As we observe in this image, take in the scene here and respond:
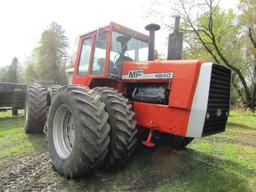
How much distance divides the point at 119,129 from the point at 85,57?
2404mm

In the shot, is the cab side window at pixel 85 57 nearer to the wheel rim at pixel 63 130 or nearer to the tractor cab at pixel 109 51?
the tractor cab at pixel 109 51

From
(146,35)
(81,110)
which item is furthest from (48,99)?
(81,110)

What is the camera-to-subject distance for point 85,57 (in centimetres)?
607

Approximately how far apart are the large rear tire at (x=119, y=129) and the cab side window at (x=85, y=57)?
5.62 ft

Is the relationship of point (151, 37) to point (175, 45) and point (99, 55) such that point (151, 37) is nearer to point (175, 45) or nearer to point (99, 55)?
point (175, 45)

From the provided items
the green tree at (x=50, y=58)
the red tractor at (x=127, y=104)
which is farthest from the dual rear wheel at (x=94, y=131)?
the green tree at (x=50, y=58)

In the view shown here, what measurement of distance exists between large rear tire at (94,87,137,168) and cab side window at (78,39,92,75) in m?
1.71

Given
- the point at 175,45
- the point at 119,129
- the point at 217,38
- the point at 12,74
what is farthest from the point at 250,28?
the point at 12,74

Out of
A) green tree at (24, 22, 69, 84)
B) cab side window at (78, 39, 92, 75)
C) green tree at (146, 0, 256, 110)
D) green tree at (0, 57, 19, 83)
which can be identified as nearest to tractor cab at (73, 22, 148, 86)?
cab side window at (78, 39, 92, 75)

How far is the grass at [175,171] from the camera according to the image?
4094 millimetres

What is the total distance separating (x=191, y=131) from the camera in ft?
13.3

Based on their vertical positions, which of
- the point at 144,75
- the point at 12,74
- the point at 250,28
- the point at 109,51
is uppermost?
the point at 250,28

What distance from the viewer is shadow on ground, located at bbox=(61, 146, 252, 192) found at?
4.07 meters

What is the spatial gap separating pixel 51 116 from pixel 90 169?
4.63 ft
